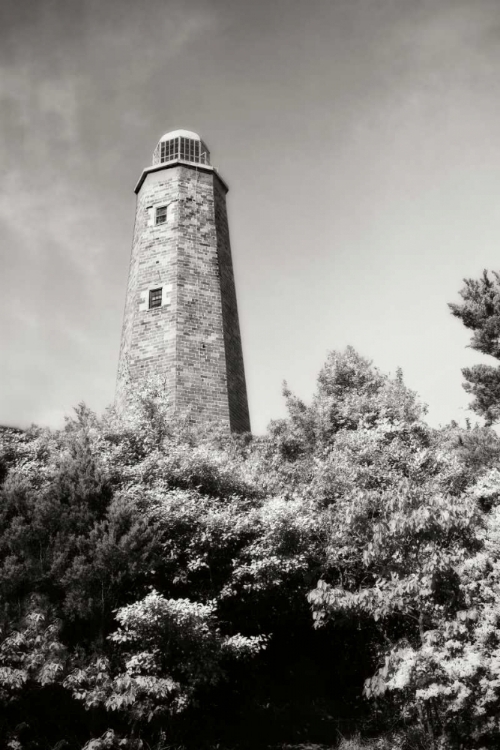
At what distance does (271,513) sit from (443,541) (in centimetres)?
309

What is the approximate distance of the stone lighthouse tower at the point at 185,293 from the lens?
70.9 ft

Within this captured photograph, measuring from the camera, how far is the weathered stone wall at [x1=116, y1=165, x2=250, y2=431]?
70.8 feet

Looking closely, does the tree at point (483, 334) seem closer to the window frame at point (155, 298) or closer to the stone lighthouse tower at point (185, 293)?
the stone lighthouse tower at point (185, 293)

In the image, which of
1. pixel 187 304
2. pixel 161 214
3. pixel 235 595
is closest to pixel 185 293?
pixel 187 304

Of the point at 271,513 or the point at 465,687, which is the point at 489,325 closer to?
the point at 271,513

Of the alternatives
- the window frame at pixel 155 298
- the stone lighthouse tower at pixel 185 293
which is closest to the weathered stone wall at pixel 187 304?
the stone lighthouse tower at pixel 185 293

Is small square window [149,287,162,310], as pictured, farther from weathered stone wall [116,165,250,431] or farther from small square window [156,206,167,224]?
small square window [156,206,167,224]

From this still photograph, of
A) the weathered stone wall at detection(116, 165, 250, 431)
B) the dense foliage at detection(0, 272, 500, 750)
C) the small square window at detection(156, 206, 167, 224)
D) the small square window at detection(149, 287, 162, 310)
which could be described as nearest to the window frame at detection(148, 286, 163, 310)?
the small square window at detection(149, 287, 162, 310)

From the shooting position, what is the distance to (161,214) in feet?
82.4

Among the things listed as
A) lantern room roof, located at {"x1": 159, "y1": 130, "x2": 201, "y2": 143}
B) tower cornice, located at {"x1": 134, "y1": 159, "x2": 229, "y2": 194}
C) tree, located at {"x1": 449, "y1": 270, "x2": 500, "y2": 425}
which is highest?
lantern room roof, located at {"x1": 159, "y1": 130, "x2": 201, "y2": 143}

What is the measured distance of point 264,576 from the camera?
12.0 m

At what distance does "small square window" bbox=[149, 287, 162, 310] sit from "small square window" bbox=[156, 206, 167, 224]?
3186 mm

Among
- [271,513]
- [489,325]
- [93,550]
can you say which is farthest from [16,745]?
[489,325]

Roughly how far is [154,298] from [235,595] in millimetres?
13282
